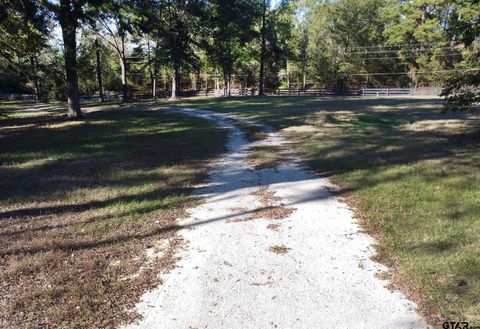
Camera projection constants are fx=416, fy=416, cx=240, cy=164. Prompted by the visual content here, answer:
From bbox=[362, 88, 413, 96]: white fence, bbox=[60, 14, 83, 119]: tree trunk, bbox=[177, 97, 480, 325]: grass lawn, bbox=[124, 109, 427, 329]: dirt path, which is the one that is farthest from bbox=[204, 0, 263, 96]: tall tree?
bbox=[124, 109, 427, 329]: dirt path

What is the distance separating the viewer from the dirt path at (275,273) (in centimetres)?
367

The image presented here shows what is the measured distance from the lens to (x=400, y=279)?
Result: 13.8 feet

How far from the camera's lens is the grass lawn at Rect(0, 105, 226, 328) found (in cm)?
395

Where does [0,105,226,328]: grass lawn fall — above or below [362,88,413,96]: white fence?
below

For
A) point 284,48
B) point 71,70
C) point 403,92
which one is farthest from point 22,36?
point 403,92

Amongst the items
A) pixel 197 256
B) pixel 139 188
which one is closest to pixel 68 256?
pixel 197 256

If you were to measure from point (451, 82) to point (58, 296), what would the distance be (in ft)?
40.9

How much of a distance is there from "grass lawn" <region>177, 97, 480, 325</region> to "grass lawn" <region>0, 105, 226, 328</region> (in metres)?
2.66

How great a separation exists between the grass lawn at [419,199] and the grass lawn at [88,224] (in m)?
2.66

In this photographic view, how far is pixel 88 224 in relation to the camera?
6055 mm

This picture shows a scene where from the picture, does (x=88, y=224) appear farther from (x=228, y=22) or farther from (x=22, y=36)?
(x=228, y=22)

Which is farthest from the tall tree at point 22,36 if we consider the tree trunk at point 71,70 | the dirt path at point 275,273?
the dirt path at point 275,273

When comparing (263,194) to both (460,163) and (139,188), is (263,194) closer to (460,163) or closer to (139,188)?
(139,188)

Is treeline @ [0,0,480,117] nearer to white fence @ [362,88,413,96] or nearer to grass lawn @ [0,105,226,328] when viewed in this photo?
white fence @ [362,88,413,96]
